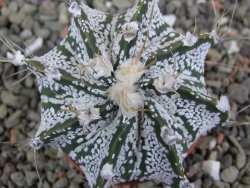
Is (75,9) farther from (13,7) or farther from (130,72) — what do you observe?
(13,7)

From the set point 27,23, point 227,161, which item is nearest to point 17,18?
point 27,23

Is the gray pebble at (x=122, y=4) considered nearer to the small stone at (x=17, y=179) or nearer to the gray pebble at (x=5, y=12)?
the gray pebble at (x=5, y=12)

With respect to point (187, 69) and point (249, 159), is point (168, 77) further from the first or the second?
point (249, 159)

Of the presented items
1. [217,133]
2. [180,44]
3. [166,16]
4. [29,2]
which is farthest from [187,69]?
[29,2]

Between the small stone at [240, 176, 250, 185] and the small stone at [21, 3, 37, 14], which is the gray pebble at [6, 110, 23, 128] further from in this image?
the small stone at [240, 176, 250, 185]

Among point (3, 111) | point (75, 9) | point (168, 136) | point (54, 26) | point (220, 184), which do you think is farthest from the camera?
point (54, 26)

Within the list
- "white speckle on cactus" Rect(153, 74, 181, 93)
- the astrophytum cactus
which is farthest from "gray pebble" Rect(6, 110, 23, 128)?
"white speckle on cactus" Rect(153, 74, 181, 93)
